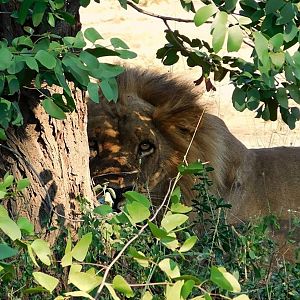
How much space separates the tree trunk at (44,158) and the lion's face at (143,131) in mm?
827

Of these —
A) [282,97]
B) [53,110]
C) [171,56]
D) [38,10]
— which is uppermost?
[38,10]

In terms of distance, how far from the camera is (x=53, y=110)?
130 inches

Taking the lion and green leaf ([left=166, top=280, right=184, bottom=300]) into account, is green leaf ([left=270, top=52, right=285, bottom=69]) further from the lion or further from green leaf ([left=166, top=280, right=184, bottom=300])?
the lion

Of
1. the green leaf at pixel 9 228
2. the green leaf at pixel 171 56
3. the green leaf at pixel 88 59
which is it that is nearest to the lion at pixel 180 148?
the green leaf at pixel 171 56

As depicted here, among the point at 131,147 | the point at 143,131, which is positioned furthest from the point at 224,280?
the point at 143,131

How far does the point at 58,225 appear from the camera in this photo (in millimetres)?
4020

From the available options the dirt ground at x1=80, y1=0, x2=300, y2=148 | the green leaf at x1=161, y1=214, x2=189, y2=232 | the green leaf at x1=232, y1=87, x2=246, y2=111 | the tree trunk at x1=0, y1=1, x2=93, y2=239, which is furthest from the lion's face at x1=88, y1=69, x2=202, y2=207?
the green leaf at x1=161, y1=214, x2=189, y2=232

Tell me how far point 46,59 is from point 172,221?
73cm

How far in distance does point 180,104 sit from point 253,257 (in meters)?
2.31

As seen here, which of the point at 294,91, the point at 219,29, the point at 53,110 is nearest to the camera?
the point at 219,29

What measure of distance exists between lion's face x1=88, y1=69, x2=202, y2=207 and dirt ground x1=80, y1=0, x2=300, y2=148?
1.76m

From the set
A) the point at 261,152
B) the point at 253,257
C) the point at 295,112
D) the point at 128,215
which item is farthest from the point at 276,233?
the point at 128,215

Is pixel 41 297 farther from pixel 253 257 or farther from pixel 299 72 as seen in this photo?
pixel 299 72

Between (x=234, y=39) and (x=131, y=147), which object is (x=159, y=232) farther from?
(x=131, y=147)
